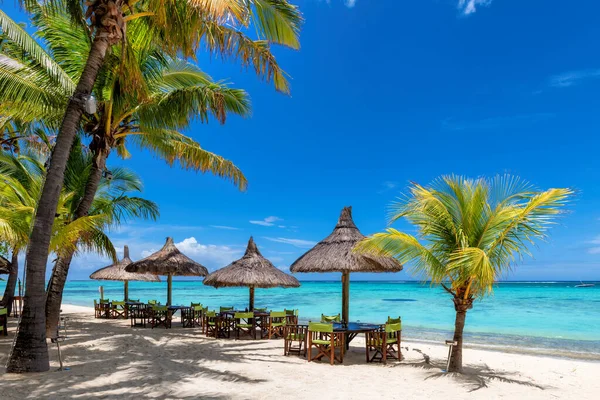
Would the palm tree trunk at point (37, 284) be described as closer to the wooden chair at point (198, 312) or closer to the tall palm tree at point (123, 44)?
the tall palm tree at point (123, 44)

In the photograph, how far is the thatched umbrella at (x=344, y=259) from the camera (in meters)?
8.31

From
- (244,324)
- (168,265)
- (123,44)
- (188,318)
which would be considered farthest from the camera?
(168,265)

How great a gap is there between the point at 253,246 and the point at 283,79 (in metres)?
5.98

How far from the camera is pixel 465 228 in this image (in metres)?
6.54

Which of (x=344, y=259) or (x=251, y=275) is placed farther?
(x=251, y=275)

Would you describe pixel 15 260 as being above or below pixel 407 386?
above

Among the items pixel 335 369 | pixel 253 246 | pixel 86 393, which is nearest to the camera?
pixel 86 393

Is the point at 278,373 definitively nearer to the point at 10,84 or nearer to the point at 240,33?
the point at 240,33

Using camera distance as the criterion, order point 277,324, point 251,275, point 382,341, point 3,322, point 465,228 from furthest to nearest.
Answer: point 251,275, point 277,324, point 3,322, point 382,341, point 465,228

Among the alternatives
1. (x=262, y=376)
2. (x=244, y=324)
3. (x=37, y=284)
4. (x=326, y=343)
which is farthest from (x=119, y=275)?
(x=262, y=376)

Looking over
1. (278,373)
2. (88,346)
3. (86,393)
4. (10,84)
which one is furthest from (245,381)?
(10,84)

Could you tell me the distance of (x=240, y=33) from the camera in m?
6.55

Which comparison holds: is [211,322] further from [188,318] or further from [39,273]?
[39,273]

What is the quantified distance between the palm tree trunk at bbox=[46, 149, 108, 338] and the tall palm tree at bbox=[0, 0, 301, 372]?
6.20 feet
